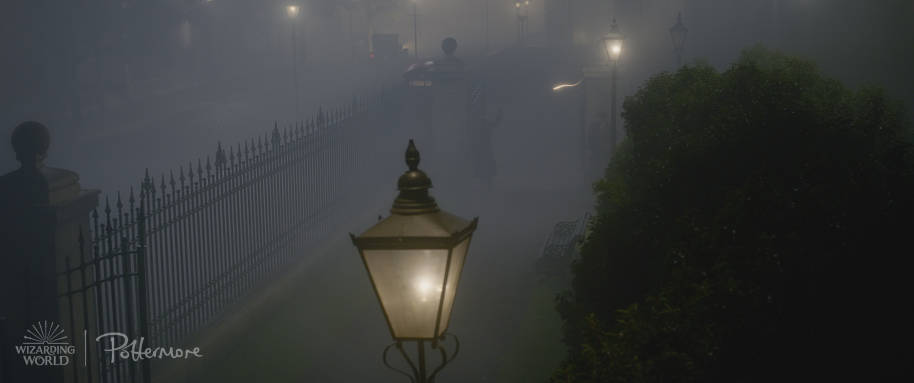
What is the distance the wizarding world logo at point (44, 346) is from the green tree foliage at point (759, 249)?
173 inches

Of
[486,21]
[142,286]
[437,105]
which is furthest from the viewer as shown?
[486,21]

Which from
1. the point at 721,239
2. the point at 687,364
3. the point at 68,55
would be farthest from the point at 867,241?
the point at 68,55

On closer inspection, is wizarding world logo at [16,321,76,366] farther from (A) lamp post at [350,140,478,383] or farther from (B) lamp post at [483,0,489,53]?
(B) lamp post at [483,0,489,53]

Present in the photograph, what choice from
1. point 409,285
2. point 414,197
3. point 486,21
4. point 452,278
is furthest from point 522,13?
point 409,285

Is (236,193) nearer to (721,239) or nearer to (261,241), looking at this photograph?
(261,241)

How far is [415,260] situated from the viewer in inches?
160

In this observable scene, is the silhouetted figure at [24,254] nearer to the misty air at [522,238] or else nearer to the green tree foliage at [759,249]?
the misty air at [522,238]

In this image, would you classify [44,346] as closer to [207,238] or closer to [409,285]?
[207,238]

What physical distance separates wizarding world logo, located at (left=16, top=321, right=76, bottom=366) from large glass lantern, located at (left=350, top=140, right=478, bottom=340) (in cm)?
454

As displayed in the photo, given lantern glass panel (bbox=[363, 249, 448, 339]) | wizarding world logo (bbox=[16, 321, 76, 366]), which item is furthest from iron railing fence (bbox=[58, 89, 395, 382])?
lantern glass panel (bbox=[363, 249, 448, 339])

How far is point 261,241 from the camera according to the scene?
13328 millimetres

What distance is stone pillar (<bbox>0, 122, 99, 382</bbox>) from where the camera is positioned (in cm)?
742

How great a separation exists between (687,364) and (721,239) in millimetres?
1406

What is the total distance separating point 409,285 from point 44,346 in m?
4.71
